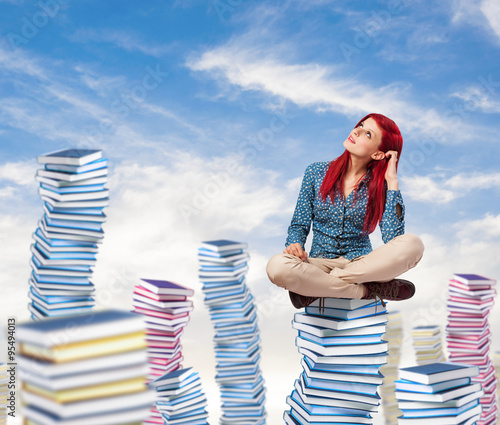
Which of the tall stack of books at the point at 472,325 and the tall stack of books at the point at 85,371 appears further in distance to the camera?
the tall stack of books at the point at 472,325

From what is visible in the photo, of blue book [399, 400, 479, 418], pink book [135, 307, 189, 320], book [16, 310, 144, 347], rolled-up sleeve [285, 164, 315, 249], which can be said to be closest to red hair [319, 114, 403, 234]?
rolled-up sleeve [285, 164, 315, 249]

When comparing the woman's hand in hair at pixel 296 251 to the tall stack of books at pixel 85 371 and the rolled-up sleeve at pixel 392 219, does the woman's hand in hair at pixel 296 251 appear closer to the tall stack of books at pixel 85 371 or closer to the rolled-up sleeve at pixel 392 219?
the rolled-up sleeve at pixel 392 219

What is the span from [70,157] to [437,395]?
341 cm

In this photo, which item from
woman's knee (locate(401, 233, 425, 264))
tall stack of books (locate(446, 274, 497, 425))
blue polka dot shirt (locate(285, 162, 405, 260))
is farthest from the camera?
tall stack of books (locate(446, 274, 497, 425))

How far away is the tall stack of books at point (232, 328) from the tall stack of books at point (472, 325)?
2.49 metres

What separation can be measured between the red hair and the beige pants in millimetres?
477

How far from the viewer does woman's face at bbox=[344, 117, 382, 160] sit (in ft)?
14.7

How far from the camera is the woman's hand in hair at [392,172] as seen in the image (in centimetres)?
434

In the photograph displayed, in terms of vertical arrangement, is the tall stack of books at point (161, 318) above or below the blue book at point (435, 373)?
above

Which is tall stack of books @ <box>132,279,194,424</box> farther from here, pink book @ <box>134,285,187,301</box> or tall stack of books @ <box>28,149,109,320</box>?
tall stack of books @ <box>28,149,109,320</box>

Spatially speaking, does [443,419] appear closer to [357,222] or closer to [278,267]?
[357,222]

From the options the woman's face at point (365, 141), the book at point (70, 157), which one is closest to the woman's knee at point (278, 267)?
the woman's face at point (365, 141)

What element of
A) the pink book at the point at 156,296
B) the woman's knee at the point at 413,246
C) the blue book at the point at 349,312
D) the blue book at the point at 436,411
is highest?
the pink book at the point at 156,296

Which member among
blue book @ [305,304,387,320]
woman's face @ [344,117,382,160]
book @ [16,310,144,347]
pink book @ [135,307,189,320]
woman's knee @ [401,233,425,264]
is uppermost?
woman's face @ [344,117,382,160]
